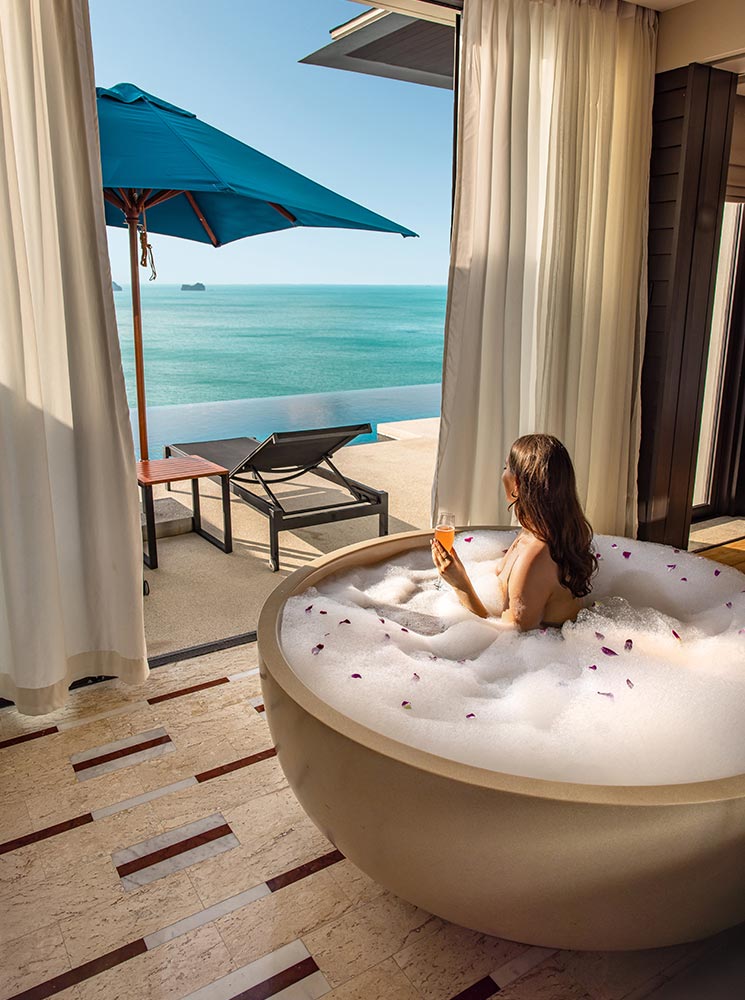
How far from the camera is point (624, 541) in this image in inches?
100

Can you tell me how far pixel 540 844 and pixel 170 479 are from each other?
2.71 meters

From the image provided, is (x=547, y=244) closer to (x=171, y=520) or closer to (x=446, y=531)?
(x=446, y=531)

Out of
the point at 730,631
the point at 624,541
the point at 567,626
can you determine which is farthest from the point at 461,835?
the point at 624,541

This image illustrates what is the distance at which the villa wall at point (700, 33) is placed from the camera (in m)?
3.27

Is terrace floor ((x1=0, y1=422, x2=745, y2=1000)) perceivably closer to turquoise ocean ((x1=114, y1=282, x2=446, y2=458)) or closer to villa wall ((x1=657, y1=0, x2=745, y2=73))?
villa wall ((x1=657, y1=0, x2=745, y2=73))

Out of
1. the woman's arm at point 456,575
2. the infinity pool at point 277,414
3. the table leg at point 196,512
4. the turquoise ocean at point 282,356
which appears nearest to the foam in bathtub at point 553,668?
the woman's arm at point 456,575

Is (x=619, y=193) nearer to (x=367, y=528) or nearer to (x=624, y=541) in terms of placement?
(x=624, y=541)

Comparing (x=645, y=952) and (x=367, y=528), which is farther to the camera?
(x=367, y=528)

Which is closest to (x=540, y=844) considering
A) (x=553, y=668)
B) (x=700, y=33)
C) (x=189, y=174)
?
(x=553, y=668)

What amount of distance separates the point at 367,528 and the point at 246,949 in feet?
9.82

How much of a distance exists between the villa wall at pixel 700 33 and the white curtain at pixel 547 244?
0.09 meters

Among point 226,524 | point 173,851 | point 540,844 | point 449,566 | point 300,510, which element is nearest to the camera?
point 540,844

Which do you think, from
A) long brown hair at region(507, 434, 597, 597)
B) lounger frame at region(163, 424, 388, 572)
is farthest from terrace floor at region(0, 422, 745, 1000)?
lounger frame at region(163, 424, 388, 572)

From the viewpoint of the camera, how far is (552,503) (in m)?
1.97
